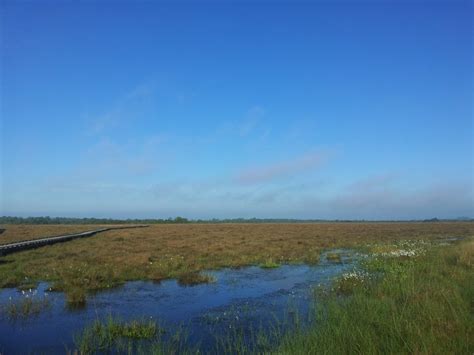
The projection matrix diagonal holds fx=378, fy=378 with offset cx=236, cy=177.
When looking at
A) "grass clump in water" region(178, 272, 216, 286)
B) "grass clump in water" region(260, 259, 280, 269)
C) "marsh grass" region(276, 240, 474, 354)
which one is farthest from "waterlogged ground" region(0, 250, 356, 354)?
"grass clump in water" region(260, 259, 280, 269)

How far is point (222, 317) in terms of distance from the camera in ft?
Result: 43.0

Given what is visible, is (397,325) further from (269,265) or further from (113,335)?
(269,265)

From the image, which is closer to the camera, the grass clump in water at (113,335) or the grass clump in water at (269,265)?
the grass clump in water at (113,335)

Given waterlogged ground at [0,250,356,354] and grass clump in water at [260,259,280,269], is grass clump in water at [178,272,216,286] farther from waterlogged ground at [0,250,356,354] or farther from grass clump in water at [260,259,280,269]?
grass clump in water at [260,259,280,269]

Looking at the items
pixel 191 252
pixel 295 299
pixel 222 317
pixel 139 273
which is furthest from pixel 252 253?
pixel 222 317

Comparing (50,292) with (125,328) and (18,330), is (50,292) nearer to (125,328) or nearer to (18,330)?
(18,330)

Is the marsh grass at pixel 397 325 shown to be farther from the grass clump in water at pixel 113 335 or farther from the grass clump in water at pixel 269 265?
the grass clump in water at pixel 269 265

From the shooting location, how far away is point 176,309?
567 inches

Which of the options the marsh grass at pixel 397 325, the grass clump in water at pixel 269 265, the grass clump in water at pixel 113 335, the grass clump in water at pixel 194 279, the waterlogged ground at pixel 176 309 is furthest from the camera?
the grass clump in water at pixel 269 265

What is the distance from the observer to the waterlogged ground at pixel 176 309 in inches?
436

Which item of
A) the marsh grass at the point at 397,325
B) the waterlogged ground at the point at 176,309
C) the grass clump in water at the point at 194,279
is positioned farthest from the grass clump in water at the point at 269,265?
the marsh grass at the point at 397,325

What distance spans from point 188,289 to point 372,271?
31.8 feet

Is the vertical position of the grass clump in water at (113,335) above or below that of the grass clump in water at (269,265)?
below

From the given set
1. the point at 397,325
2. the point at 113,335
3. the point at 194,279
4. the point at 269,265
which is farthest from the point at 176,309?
the point at 269,265
